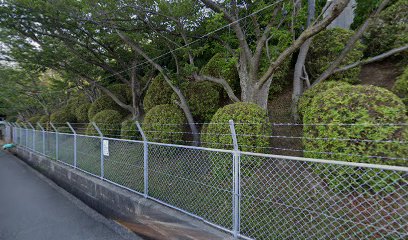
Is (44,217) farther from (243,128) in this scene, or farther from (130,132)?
(243,128)

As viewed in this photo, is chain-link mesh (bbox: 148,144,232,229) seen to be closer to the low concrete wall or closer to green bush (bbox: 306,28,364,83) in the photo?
the low concrete wall

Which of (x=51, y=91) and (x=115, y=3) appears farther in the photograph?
(x=51, y=91)

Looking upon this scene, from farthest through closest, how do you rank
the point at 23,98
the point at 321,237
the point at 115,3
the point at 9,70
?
the point at 23,98, the point at 9,70, the point at 115,3, the point at 321,237

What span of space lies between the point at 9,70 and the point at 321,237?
13727 millimetres

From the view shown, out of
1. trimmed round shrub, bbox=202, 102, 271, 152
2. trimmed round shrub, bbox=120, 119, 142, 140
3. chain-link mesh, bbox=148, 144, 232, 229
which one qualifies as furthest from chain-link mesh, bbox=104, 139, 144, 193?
trimmed round shrub, bbox=120, 119, 142, 140

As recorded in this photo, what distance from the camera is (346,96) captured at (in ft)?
10.1

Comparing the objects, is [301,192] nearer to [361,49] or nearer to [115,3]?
[361,49]

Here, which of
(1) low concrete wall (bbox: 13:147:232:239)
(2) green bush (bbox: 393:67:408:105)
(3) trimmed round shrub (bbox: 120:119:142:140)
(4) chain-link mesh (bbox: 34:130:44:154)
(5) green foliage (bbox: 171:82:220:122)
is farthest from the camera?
(4) chain-link mesh (bbox: 34:130:44:154)

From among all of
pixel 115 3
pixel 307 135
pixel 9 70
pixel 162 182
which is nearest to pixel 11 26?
pixel 115 3

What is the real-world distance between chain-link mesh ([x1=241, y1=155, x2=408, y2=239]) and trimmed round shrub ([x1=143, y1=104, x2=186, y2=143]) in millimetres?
2282

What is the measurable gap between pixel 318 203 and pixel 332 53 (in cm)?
341

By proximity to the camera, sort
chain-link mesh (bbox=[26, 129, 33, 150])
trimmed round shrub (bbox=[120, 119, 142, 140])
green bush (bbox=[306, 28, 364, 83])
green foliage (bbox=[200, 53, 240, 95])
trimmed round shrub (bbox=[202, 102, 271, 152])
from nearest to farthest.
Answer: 1. trimmed round shrub (bbox=[202, 102, 271, 152])
2. green bush (bbox=[306, 28, 364, 83])
3. green foliage (bbox=[200, 53, 240, 95])
4. trimmed round shrub (bbox=[120, 119, 142, 140])
5. chain-link mesh (bbox=[26, 129, 33, 150])

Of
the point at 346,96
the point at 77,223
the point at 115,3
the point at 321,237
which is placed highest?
the point at 115,3

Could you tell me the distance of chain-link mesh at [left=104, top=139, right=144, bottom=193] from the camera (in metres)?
4.18
